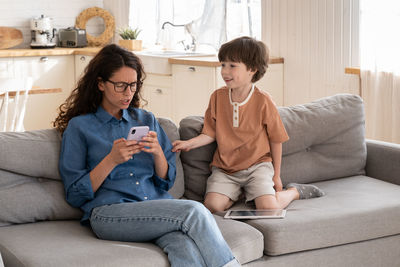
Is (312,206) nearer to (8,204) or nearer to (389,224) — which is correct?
(389,224)

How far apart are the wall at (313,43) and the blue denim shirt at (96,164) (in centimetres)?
218

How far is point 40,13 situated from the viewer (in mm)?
6195

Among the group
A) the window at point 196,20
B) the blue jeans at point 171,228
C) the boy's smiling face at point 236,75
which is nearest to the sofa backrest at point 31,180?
the blue jeans at point 171,228

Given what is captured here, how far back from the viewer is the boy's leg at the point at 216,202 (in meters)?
2.55

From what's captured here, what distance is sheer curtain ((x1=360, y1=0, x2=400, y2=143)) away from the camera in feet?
12.1

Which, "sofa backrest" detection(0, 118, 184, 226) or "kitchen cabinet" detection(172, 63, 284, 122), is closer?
"sofa backrest" detection(0, 118, 184, 226)

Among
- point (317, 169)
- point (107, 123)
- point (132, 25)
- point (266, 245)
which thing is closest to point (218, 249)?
point (266, 245)

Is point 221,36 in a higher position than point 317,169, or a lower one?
higher

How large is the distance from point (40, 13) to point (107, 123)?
4.29 metres

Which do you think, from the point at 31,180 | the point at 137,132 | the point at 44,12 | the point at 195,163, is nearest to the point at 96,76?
the point at 137,132

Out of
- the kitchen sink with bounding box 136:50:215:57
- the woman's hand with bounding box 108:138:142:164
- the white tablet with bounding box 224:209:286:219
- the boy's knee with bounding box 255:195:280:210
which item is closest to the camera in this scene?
the woman's hand with bounding box 108:138:142:164

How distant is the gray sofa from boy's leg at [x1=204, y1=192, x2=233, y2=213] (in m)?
0.10

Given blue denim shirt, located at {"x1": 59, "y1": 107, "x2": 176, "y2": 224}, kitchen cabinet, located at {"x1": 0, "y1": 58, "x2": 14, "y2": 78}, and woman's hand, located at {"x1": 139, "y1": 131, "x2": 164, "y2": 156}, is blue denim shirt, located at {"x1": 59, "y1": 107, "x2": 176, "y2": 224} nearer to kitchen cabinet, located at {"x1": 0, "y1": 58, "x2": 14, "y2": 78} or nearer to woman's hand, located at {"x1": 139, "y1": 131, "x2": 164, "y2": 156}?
woman's hand, located at {"x1": 139, "y1": 131, "x2": 164, "y2": 156}

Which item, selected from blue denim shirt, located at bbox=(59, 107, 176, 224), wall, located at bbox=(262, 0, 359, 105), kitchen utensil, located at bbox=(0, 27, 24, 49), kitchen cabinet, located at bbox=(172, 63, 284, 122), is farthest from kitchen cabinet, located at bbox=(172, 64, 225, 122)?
blue denim shirt, located at bbox=(59, 107, 176, 224)
